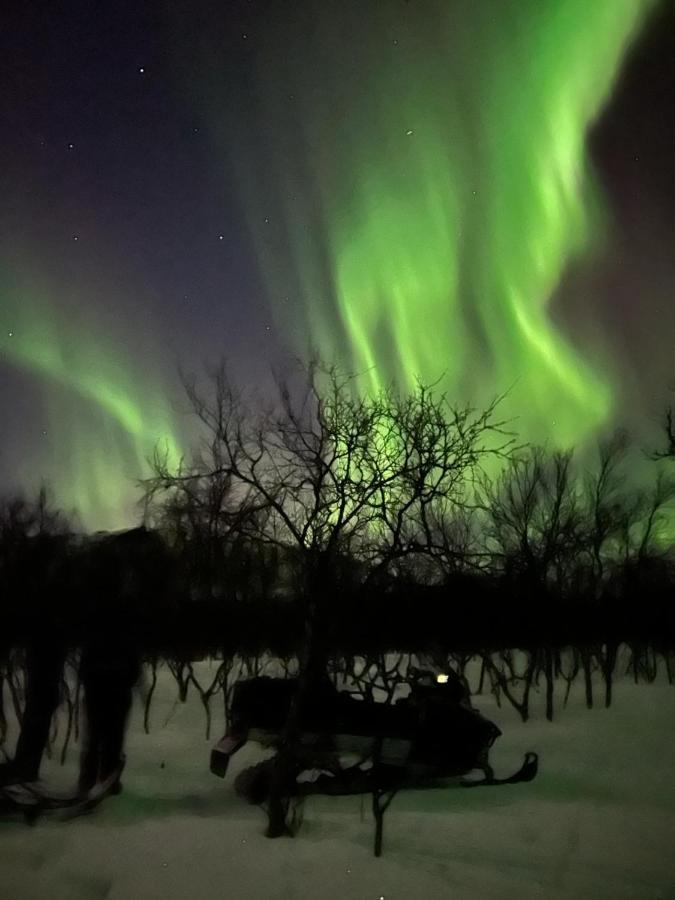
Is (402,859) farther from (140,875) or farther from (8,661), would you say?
(8,661)

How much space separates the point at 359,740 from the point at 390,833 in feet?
2.95

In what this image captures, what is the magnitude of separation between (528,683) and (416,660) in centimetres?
109

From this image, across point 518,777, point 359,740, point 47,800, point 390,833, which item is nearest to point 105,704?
point 47,800

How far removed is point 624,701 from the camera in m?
6.24

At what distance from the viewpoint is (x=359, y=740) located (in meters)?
5.95

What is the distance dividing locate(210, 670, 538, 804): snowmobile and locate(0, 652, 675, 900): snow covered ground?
0.40 feet

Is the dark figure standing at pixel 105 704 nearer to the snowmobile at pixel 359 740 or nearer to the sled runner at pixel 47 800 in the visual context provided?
the sled runner at pixel 47 800

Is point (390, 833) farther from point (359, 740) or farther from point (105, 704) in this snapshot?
point (105, 704)

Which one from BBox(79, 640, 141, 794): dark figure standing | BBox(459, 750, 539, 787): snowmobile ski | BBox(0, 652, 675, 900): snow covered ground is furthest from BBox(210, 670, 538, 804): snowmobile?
BBox(79, 640, 141, 794): dark figure standing

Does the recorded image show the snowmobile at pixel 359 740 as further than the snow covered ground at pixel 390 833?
Yes

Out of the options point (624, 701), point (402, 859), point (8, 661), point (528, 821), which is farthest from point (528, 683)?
point (8, 661)

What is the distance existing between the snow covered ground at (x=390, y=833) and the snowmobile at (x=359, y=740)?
0.40ft

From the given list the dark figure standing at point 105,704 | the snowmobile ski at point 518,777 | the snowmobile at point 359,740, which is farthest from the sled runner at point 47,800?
the snowmobile ski at point 518,777

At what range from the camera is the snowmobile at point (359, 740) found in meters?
5.73
